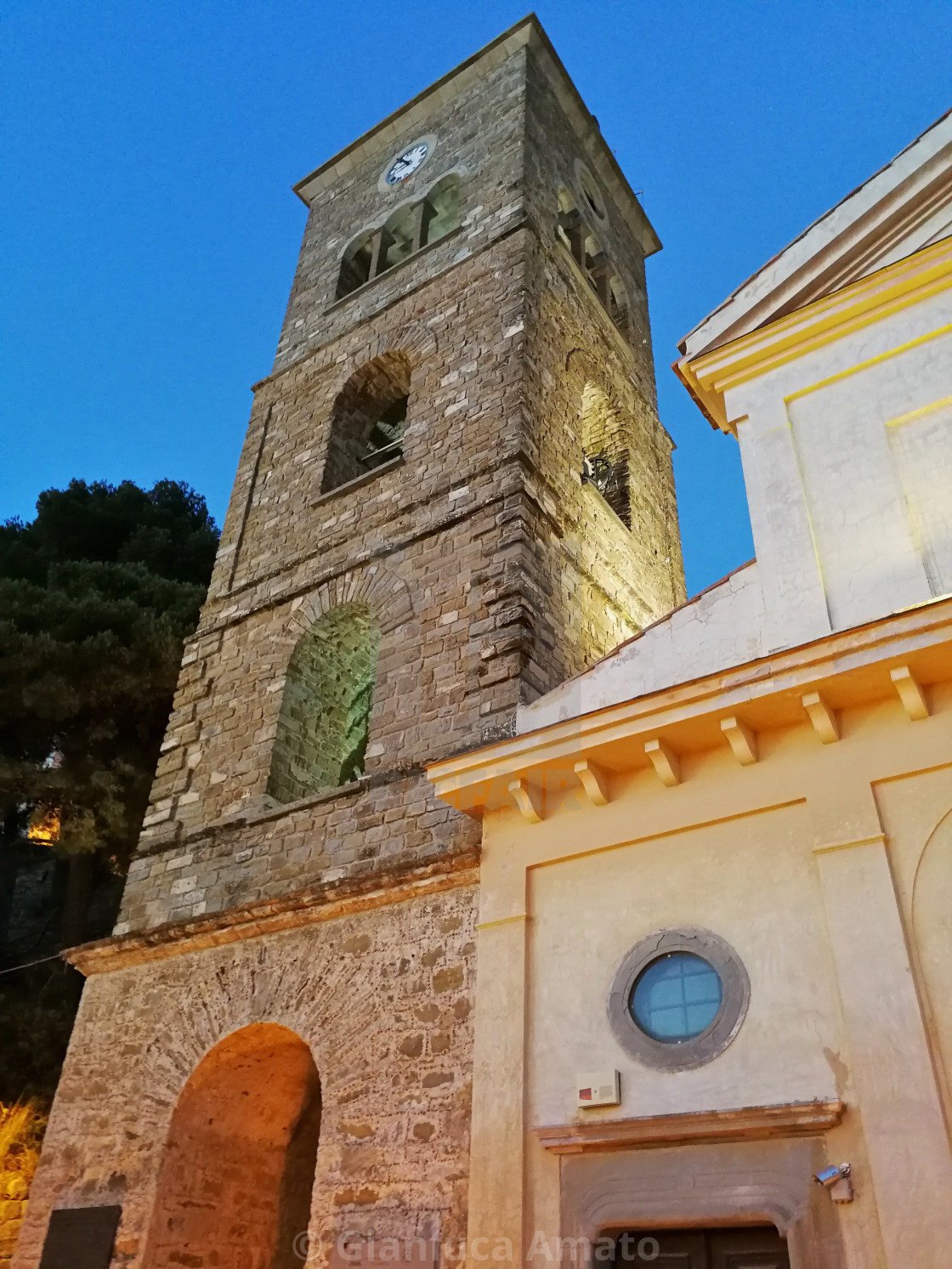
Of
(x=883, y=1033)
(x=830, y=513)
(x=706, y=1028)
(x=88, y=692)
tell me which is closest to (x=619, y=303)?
(x=830, y=513)

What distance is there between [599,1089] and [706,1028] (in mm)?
619

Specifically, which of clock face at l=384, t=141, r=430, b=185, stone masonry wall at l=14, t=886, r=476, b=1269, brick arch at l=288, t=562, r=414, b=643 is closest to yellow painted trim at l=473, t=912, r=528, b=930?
stone masonry wall at l=14, t=886, r=476, b=1269

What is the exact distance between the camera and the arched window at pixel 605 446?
11.7 metres

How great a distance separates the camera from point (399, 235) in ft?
45.4

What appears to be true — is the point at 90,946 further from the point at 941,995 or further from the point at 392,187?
the point at 392,187

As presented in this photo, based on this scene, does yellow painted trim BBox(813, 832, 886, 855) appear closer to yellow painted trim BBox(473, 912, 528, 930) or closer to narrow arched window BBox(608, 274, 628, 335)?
yellow painted trim BBox(473, 912, 528, 930)

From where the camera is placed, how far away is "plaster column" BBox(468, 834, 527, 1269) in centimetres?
530

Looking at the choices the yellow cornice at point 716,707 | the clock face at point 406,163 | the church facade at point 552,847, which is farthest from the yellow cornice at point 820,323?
the clock face at point 406,163

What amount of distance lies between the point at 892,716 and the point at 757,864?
1032 millimetres

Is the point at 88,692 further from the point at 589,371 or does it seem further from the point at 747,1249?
the point at 747,1249

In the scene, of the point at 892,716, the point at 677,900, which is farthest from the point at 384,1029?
the point at 892,716

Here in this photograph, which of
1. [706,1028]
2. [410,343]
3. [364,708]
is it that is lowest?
[706,1028]

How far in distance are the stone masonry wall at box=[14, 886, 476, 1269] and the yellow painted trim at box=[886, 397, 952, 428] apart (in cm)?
393

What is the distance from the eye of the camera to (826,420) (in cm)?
688
